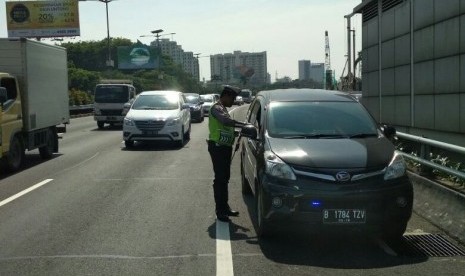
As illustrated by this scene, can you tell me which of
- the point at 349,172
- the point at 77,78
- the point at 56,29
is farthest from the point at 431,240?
the point at 77,78

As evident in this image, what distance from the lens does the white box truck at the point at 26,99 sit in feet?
39.3

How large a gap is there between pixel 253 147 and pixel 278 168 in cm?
137

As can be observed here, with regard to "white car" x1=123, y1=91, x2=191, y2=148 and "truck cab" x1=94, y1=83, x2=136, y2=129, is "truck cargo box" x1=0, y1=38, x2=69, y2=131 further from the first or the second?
"truck cab" x1=94, y1=83, x2=136, y2=129

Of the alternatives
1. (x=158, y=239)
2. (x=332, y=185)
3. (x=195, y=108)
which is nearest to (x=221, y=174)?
(x=158, y=239)

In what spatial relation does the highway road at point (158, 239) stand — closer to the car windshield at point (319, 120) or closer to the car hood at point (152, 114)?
the car windshield at point (319, 120)

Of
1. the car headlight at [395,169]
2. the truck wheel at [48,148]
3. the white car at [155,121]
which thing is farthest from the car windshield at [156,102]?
the car headlight at [395,169]

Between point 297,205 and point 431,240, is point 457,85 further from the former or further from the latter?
point 297,205

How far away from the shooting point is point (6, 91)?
1165 cm

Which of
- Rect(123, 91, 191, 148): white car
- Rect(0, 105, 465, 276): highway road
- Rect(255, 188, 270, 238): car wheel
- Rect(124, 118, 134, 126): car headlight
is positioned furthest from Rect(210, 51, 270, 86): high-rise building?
Rect(255, 188, 270, 238): car wheel

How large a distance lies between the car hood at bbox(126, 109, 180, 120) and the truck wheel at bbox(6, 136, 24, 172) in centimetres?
445

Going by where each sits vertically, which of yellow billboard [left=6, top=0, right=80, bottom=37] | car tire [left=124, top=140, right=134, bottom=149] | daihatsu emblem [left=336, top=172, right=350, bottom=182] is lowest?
car tire [left=124, top=140, right=134, bottom=149]

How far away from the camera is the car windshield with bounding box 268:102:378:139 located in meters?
6.82

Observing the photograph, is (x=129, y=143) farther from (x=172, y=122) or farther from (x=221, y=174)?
(x=221, y=174)

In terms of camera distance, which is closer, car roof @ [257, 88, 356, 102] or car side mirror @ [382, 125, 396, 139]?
car side mirror @ [382, 125, 396, 139]
